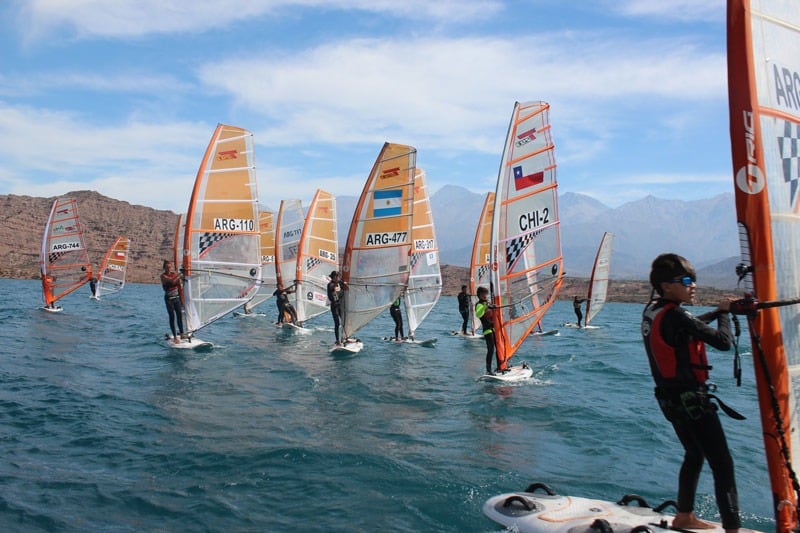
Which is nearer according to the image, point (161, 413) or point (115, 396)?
point (161, 413)

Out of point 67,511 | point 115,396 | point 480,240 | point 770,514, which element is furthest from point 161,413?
point 480,240

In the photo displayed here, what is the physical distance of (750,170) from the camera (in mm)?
3990

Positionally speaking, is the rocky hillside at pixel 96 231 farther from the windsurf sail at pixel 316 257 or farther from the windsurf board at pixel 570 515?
the windsurf board at pixel 570 515

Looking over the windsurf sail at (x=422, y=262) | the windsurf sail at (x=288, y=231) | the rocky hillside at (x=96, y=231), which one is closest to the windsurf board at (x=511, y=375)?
the windsurf sail at (x=422, y=262)

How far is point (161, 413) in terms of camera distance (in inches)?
348

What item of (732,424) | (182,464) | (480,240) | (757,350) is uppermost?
(480,240)

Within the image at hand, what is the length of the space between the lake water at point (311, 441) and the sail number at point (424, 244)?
6611mm

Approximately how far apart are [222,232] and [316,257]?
587 cm

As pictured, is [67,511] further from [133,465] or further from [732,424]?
[732,424]

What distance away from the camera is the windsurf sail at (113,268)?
117 feet

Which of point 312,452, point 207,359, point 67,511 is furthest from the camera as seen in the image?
point 207,359

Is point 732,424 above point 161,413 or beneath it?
beneath

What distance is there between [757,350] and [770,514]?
2777 millimetres

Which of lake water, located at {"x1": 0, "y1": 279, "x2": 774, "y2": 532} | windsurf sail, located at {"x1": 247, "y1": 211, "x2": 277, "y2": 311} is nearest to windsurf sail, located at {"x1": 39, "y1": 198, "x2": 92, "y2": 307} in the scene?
windsurf sail, located at {"x1": 247, "y1": 211, "x2": 277, "y2": 311}
